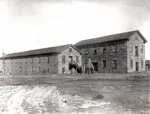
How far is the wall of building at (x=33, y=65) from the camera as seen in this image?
31.3 meters

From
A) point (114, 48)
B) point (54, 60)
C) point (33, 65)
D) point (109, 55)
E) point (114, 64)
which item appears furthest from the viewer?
point (33, 65)

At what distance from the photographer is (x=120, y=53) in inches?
1078

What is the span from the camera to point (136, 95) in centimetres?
970

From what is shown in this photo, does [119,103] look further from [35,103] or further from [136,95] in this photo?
[35,103]

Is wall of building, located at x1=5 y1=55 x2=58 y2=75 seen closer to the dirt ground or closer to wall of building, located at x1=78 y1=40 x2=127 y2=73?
wall of building, located at x1=78 y1=40 x2=127 y2=73

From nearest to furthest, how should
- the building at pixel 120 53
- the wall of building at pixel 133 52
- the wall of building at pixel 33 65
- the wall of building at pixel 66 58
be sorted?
1. the building at pixel 120 53
2. the wall of building at pixel 133 52
3. the wall of building at pixel 66 58
4. the wall of building at pixel 33 65

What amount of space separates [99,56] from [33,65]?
13.7 m

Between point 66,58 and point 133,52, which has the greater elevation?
point 133,52

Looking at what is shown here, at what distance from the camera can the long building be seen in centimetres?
2697

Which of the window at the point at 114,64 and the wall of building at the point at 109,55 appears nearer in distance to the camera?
the wall of building at the point at 109,55

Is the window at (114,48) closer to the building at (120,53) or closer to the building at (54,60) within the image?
the building at (120,53)

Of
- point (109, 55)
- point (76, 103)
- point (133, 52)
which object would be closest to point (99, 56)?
point (109, 55)

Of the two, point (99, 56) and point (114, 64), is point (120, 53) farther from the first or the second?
point (99, 56)

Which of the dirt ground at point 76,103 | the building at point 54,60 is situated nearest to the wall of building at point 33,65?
the building at point 54,60
